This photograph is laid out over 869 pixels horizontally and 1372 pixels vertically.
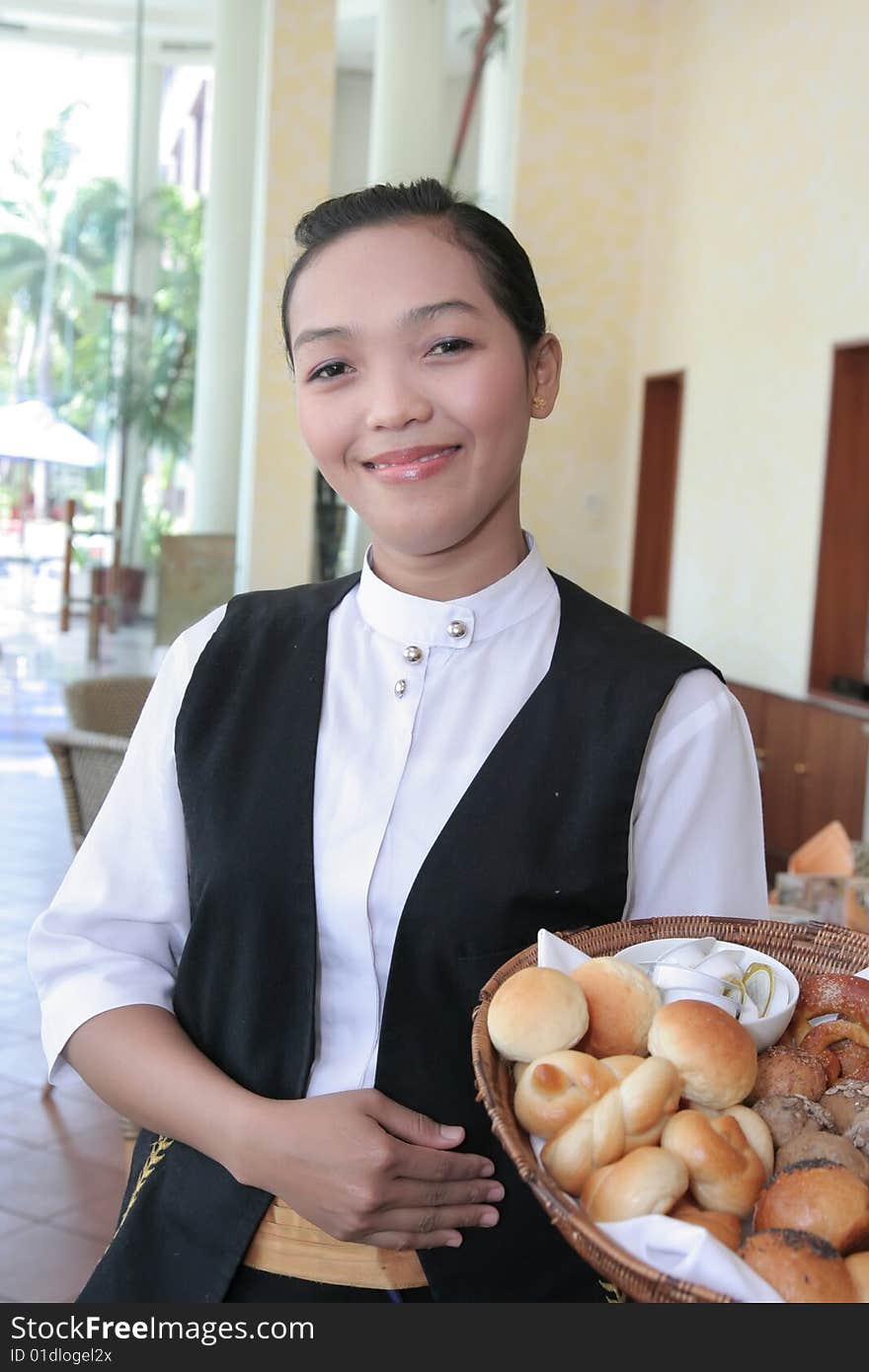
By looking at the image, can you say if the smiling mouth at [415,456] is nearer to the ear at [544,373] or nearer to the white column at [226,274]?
the ear at [544,373]

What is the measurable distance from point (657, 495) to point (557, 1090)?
7.87 meters

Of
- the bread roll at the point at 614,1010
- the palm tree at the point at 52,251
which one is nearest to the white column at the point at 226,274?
the palm tree at the point at 52,251

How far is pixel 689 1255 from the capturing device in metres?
0.75

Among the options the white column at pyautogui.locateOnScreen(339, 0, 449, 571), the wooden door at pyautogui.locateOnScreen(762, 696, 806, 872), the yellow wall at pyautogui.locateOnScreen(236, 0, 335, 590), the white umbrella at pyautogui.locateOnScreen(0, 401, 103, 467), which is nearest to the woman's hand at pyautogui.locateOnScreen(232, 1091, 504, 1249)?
the wooden door at pyautogui.locateOnScreen(762, 696, 806, 872)

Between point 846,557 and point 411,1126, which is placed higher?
point 846,557

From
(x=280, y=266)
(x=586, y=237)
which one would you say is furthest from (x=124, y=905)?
(x=586, y=237)

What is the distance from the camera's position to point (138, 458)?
321 inches

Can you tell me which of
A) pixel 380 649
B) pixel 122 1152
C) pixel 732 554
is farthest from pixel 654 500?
pixel 380 649

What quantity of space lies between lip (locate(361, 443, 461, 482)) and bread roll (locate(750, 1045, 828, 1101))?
502 mm

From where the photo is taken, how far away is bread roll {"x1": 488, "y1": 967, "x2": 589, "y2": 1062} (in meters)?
0.91

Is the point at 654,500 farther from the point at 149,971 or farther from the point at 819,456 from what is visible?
the point at 149,971

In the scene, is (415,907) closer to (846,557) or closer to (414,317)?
(414,317)

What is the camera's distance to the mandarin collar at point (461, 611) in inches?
49.5

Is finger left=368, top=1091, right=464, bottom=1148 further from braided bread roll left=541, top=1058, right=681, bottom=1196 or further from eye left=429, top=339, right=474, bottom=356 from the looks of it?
eye left=429, top=339, right=474, bottom=356
